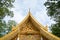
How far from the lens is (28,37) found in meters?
10.5

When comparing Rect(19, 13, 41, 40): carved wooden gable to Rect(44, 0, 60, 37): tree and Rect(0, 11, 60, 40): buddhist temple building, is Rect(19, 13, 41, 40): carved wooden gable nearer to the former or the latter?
Rect(0, 11, 60, 40): buddhist temple building

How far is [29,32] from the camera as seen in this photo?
10.5 metres

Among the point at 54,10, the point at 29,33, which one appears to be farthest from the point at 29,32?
the point at 54,10

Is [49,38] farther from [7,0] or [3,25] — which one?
[3,25]

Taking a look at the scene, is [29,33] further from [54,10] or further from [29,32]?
[54,10]

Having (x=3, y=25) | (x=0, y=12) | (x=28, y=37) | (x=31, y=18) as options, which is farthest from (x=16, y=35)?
(x=3, y=25)

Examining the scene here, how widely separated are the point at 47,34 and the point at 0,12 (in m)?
8.81

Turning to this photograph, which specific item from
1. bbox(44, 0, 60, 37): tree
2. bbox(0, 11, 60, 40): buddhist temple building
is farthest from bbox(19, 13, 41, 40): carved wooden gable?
bbox(44, 0, 60, 37): tree

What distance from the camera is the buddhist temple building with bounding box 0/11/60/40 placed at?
33.7 ft

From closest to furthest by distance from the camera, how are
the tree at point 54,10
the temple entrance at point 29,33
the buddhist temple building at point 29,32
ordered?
1. the buddhist temple building at point 29,32
2. the temple entrance at point 29,33
3. the tree at point 54,10

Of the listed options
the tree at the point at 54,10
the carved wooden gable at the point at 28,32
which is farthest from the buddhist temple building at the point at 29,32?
the tree at the point at 54,10

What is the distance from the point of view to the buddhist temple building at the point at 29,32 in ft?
33.7

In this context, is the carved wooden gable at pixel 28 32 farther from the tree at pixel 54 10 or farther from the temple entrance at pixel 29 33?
the tree at pixel 54 10

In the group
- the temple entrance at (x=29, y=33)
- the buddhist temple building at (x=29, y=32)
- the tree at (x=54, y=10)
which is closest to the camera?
the buddhist temple building at (x=29, y=32)
